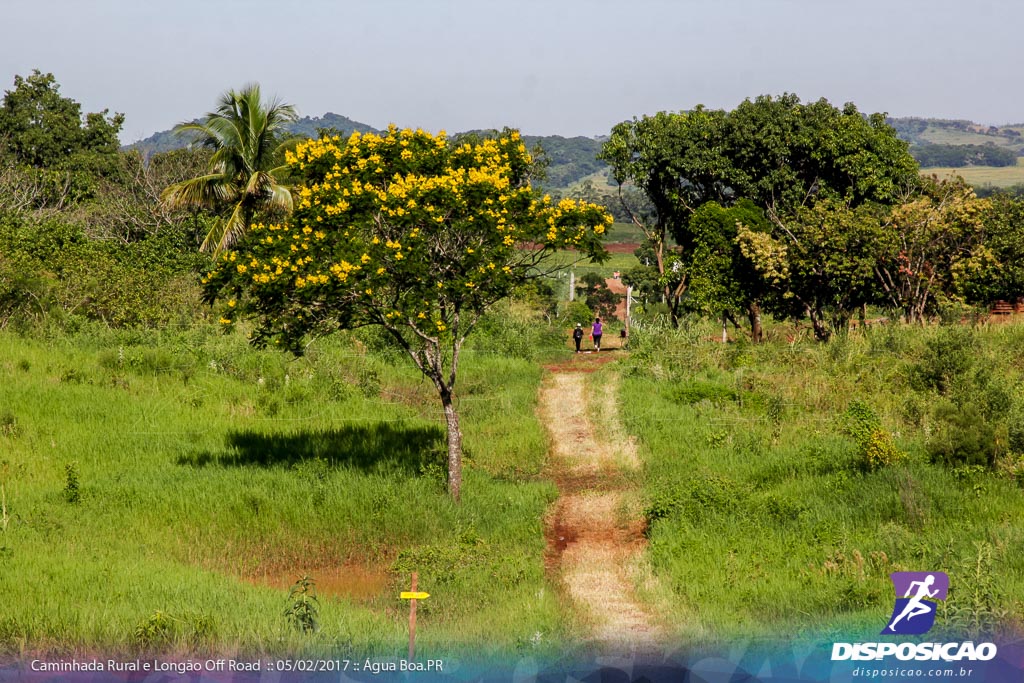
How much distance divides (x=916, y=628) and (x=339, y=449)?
37.3ft

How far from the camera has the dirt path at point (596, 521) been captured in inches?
473

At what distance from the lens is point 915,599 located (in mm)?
11031

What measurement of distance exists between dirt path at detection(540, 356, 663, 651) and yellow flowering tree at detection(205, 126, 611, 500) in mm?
2260

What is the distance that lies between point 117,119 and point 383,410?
141ft

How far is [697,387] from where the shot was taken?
22.9 meters

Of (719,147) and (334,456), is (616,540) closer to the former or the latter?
(334,456)

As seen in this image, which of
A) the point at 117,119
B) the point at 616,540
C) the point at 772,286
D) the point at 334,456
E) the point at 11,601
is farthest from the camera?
the point at 117,119

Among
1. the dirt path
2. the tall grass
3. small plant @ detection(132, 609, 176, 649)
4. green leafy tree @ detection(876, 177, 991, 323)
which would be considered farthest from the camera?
green leafy tree @ detection(876, 177, 991, 323)

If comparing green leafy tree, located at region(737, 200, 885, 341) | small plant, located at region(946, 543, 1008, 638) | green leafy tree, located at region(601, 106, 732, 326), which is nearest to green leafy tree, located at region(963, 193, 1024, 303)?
green leafy tree, located at region(737, 200, 885, 341)

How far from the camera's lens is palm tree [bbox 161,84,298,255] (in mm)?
26609

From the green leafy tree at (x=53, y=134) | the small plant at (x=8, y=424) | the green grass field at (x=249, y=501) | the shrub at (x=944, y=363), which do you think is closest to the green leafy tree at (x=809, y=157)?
the shrub at (x=944, y=363)

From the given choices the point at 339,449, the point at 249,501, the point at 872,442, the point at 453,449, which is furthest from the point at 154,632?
the point at 872,442

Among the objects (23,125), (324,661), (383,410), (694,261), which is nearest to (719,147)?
(694,261)

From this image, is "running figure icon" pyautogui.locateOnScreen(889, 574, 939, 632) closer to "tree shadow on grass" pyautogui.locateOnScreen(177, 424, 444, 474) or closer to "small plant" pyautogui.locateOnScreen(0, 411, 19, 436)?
"tree shadow on grass" pyautogui.locateOnScreen(177, 424, 444, 474)
